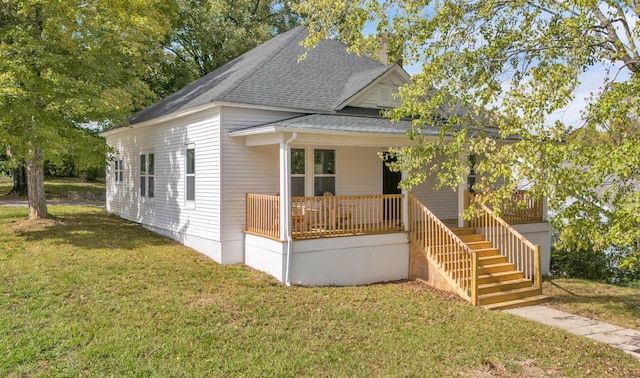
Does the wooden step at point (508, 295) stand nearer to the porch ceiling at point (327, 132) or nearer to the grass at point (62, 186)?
the porch ceiling at point (327, 132)

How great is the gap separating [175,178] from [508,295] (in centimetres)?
963

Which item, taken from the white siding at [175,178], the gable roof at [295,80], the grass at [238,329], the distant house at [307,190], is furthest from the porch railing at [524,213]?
the white siding at [175,178]

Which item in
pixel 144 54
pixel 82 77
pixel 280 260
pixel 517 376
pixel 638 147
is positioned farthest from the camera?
pixel 144 54

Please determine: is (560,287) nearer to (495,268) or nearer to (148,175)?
(495,268)

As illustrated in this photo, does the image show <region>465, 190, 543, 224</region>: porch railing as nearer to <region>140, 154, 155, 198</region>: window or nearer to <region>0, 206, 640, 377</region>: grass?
<region>0, 206, 640, 377</region>: grass

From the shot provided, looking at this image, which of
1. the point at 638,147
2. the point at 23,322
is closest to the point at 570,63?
the point at 638,147

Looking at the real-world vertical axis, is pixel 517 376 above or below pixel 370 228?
below

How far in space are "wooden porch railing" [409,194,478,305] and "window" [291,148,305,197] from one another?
2.93 metres

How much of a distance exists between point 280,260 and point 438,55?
209 inches

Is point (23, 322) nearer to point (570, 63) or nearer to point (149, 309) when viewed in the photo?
point (149, 309)

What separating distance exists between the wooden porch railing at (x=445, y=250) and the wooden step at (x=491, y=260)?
0.32 metres

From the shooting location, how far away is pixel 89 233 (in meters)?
13.6

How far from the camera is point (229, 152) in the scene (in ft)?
37.4

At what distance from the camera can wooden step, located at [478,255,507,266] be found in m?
11.1
